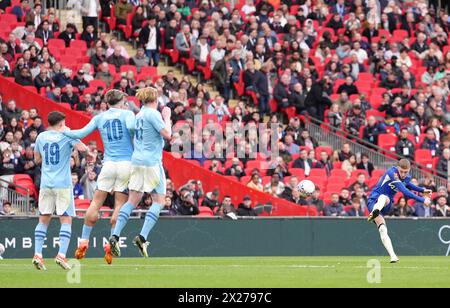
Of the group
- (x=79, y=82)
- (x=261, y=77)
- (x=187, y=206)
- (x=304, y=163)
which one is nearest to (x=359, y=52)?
(x=261, y=77)

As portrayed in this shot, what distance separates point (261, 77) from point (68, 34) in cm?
530

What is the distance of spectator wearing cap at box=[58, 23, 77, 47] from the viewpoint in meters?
30.3

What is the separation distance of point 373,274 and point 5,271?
5.16 meters

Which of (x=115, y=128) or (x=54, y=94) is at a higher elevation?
(x=115, y=128)

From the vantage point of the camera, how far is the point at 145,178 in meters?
17.5

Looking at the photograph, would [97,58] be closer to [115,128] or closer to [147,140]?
[115,128]

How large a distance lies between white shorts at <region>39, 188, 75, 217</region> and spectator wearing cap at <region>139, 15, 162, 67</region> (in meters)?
15.1

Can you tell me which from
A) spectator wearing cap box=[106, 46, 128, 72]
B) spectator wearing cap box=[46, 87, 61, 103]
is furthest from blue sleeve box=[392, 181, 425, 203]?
spectator wearing cap box=[106, 46, 128, 72]

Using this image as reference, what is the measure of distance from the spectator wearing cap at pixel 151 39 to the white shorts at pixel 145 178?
1462cm

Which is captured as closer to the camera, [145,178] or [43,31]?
[145,178]

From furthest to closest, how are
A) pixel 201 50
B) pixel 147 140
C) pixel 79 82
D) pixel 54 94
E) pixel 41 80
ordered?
pixel 201 50 → pixel 79 82 → pixel 41 80 → pixel 54 94 → pixel 147 140

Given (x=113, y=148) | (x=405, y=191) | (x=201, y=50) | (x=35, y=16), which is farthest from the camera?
(x=201, y=50)

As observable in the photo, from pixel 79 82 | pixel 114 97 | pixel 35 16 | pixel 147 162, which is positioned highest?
pixel 114 97

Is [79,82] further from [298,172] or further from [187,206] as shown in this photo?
[298,172]
